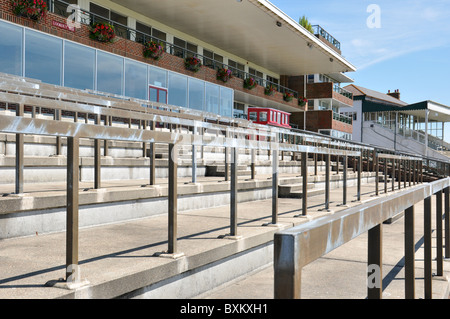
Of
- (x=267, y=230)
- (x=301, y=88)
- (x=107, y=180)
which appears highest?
(x=301, y=88)

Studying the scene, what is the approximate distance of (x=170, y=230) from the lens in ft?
9.41

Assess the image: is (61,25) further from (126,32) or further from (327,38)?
(327,38)

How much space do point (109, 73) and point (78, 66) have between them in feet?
5.29

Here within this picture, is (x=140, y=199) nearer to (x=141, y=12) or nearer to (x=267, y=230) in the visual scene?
(x=267, y=230)

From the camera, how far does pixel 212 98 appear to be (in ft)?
73.6

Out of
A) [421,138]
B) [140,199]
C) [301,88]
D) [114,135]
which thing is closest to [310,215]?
[140,199]

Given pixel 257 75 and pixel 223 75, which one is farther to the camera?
pixel 257 75

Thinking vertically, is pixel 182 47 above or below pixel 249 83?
above

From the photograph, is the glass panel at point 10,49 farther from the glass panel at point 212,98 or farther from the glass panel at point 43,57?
the glass panel at point 212,98

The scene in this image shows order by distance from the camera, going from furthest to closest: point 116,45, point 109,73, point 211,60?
point 211,60 → point 116,45 → point 109,73

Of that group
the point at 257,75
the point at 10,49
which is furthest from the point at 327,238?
the point at 257,75

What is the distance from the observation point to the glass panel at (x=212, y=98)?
22.0 meters
